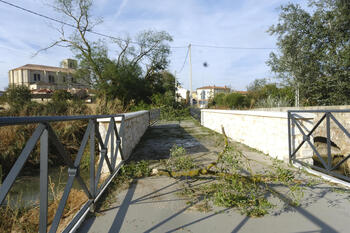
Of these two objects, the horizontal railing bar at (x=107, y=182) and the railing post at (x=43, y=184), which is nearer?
the railing post at (x=43, y=184)

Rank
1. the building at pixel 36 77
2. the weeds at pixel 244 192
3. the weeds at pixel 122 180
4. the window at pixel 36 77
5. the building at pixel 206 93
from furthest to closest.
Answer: the window at pixel 36 77, the building at pixel 36 77, the building at pixel 206 93, the weeds at pixel 122 180, the weeds at pixel 244 192

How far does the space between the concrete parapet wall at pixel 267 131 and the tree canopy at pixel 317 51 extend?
657cm

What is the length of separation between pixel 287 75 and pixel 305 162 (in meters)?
9.61

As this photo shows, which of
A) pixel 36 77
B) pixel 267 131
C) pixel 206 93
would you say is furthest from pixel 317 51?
pixel 206 93

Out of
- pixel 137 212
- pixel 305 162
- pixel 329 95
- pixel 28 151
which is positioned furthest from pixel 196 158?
pixel 329 95

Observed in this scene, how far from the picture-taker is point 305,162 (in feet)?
12.1

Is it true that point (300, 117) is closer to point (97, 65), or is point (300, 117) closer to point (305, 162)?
point (305, 162)

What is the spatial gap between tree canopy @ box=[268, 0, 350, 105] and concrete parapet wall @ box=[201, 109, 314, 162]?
21.5ft

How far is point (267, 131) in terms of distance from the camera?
4559mm

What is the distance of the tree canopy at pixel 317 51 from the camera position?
31.5ft

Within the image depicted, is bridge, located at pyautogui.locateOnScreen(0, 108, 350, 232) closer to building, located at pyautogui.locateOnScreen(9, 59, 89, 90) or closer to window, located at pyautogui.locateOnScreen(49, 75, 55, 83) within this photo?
→ building, located at pyautogui.locateOnScreen(9, 59, 89, 90)

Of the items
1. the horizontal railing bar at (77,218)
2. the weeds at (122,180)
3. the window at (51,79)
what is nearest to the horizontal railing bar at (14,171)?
the horizontal railing bar at (77,218)

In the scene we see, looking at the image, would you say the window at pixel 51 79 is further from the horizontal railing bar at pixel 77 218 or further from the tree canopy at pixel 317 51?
the horizontal railing bar at pixel 77 218

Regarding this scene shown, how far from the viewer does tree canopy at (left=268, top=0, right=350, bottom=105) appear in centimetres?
959
